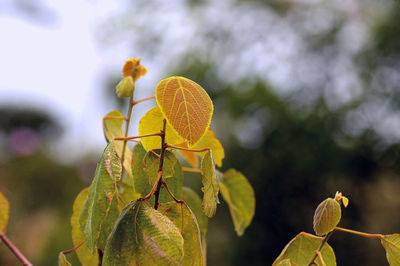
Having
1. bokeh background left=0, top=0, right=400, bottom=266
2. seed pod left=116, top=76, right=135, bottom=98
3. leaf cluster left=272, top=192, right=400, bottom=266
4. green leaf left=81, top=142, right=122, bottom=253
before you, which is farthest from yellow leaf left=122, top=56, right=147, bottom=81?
bokeh background left=0, top=0, right=400, bottom=266

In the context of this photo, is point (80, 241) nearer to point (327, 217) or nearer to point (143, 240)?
point (143, 240)

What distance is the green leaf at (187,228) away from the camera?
1.16 feet

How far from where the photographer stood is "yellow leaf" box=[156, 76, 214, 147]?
327 mm

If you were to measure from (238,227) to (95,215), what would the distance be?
0.30 metres

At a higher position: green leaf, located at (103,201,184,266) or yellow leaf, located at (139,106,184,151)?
yellow leaf, located at (139,106,184,151)

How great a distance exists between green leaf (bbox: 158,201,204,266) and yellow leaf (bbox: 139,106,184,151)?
61mm

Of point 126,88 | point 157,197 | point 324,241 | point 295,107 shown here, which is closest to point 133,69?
point 126,88

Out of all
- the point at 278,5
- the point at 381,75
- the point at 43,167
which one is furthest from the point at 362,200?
the point at 43,167

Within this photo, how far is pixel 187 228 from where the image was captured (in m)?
0.36

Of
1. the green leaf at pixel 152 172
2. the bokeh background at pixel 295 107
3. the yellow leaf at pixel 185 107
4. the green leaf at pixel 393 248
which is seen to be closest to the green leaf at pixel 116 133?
the green leaf at pixel 152 172

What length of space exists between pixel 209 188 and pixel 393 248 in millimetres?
201

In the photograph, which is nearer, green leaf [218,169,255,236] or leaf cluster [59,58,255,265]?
leaf cluster [59,58,255,265]

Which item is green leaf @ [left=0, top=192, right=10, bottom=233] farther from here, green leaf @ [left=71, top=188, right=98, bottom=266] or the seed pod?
the seed pod

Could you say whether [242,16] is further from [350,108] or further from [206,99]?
[206,99]
